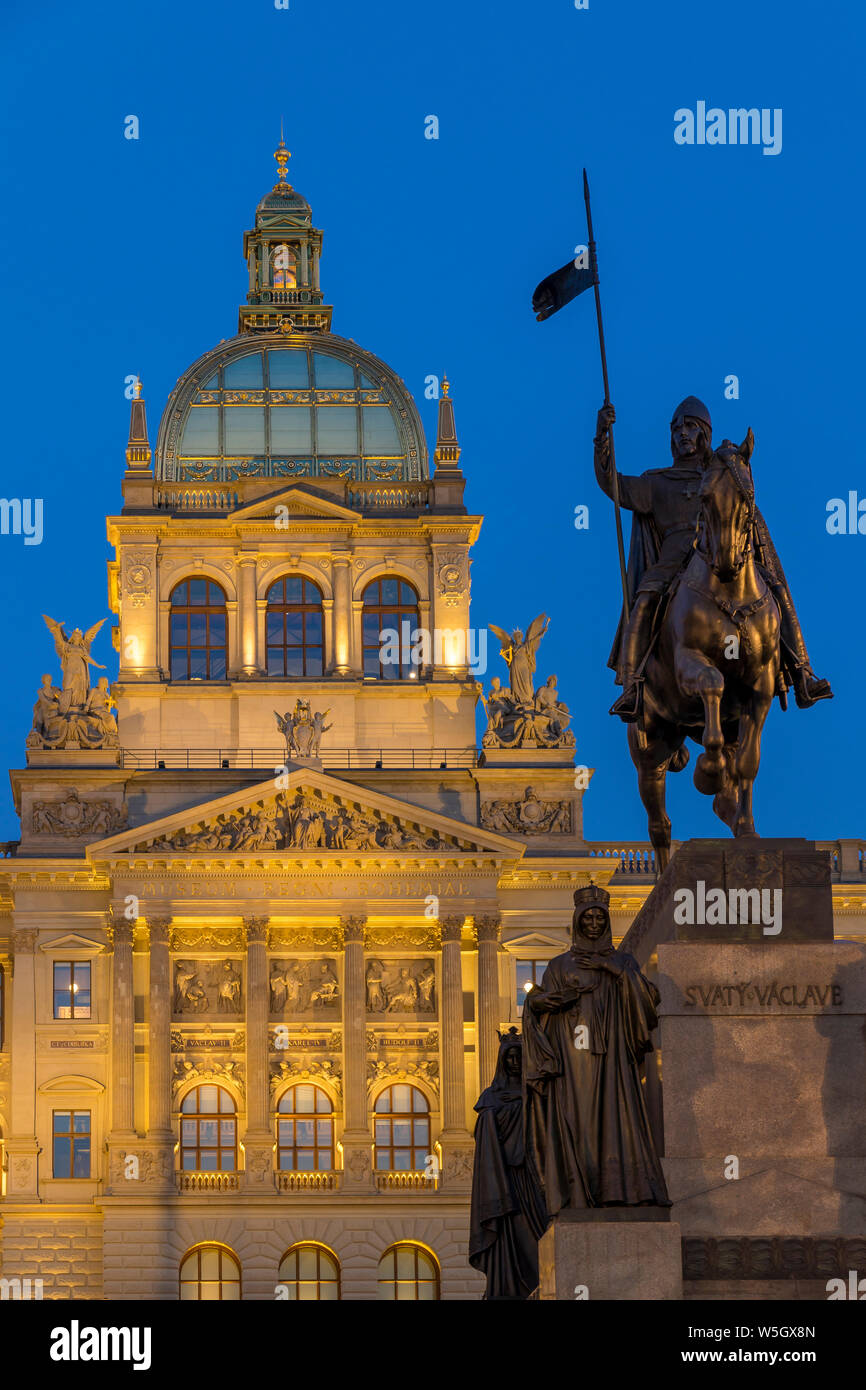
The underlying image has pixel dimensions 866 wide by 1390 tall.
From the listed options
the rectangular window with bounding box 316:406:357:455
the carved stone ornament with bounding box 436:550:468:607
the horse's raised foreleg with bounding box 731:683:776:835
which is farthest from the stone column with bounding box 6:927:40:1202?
the horse's raised foreleg with bounding box 731:683:776:835

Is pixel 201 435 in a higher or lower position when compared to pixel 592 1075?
higher

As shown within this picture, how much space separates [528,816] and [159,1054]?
9614mm

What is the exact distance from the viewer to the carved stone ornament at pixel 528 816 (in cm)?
6138

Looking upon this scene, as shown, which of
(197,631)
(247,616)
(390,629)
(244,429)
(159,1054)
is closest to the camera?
(159,1054)

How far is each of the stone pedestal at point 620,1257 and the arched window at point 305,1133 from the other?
44051 millimetres

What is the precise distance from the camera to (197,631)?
218 ft

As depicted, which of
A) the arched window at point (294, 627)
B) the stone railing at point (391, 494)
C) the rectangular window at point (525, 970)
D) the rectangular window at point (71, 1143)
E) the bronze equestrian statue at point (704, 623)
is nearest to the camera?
the bronze equestrian statue at point (704, 623)

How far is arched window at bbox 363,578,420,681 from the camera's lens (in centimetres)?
6644

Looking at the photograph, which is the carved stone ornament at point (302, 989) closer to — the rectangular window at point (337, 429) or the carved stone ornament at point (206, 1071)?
the carved stone ornament at point (206, 1071)

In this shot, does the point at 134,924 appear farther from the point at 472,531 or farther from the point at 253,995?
the point at 472,531

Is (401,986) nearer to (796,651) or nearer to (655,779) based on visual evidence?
(655,779)

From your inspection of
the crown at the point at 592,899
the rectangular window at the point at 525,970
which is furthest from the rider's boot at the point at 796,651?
the rectangular window at the point at 525,970

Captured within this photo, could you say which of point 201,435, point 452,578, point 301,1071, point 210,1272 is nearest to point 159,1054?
point 301,1071
